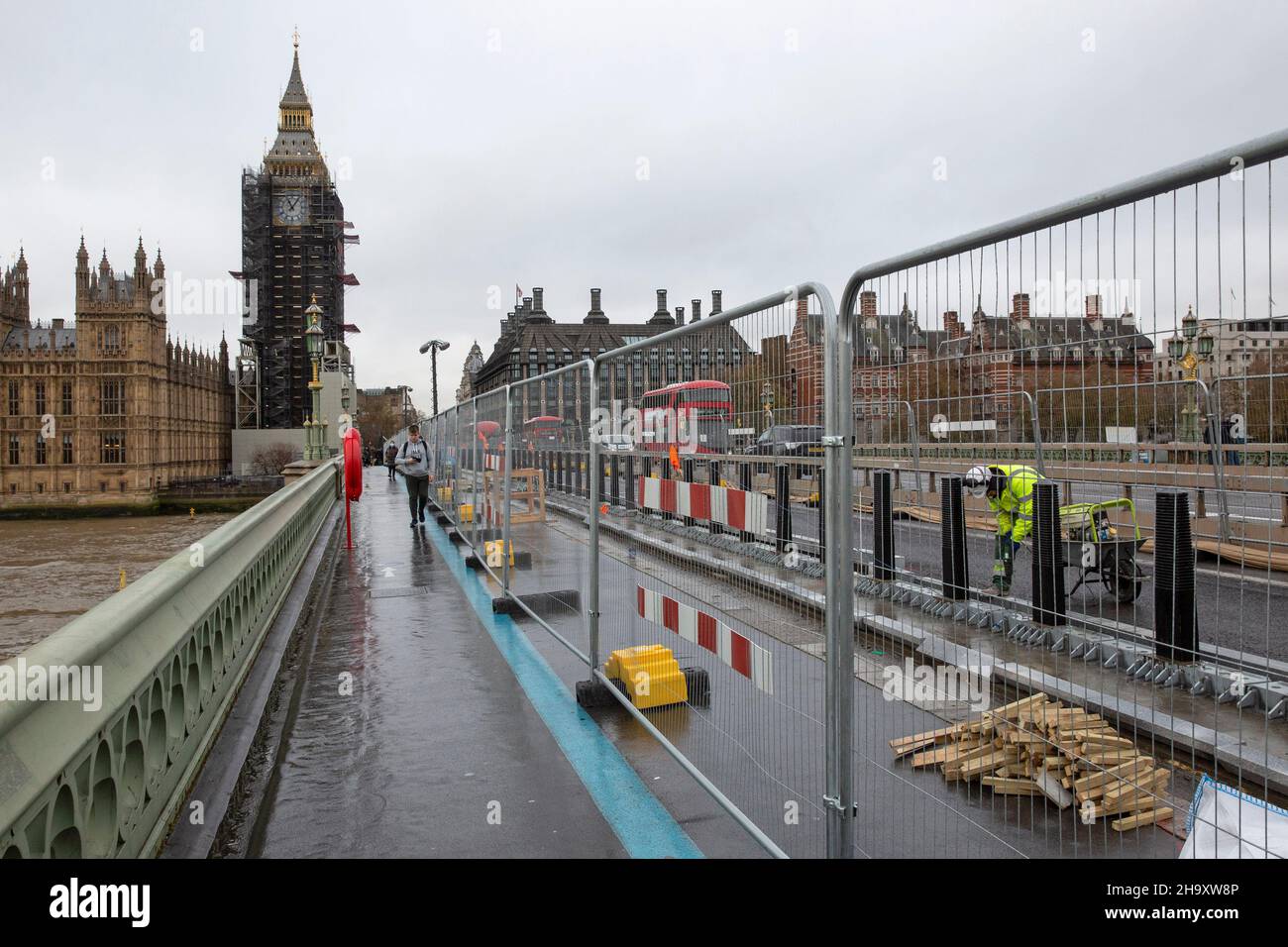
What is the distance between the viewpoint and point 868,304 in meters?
3.11

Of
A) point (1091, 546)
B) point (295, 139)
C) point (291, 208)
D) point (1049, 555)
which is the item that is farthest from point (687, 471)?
point (295, 139)

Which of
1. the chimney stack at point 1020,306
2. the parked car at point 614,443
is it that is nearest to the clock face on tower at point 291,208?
the parked car at point 614,443

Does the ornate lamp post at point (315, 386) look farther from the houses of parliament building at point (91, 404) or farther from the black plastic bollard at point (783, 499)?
the houses of parliament building at point (91, 404)

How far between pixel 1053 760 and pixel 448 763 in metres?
2.94

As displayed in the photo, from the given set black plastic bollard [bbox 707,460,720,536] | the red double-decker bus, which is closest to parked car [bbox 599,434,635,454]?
the red double-decker bus

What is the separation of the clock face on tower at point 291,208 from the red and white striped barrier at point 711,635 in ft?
371

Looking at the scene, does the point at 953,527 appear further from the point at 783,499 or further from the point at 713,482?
the point at 713,482

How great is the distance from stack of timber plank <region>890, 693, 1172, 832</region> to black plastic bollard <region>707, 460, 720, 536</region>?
1.34m

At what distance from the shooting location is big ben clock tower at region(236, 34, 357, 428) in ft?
347

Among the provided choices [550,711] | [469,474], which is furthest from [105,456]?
[550,711]

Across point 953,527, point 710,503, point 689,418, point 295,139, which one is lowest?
point 953,527

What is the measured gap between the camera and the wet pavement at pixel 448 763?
3807 millimetres
